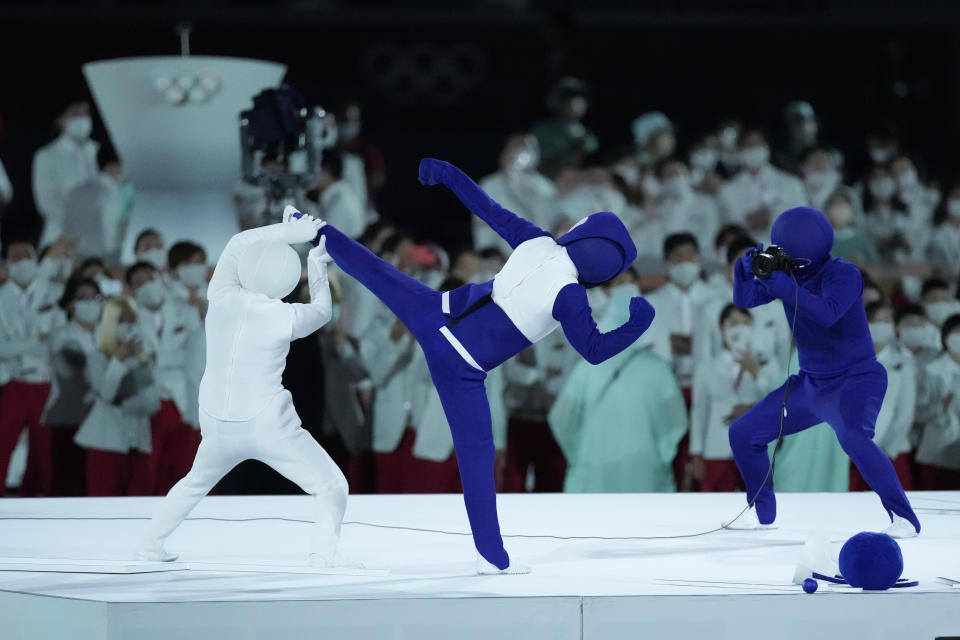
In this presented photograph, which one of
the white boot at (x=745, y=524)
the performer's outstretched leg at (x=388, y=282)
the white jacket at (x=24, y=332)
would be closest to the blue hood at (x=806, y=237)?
the white boot at (x=745, y=524)

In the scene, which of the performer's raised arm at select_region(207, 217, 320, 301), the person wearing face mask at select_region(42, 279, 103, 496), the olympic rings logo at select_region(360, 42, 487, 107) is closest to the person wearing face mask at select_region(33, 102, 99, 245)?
the person wearing face mask at select_region(42, 279, 103, 496)

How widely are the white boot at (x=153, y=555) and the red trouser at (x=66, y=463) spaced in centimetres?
301

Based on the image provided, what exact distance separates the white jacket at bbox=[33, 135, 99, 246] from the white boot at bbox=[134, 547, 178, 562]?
219 inches

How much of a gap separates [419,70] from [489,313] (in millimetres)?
8023

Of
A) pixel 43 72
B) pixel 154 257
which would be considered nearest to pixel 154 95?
pixel 154 257

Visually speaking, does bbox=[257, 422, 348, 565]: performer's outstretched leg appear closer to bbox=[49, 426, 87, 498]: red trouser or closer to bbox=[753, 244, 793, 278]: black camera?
bbox=[753, 244, 793, 278]: black camera

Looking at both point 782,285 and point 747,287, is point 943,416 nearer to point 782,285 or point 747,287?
point 747,287

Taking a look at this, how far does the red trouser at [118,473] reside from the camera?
7.24 meters

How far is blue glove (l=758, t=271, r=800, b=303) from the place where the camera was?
4957 mm

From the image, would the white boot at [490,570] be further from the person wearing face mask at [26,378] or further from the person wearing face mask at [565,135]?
the person wearing face mask at [565,135]

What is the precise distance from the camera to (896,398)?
274 inches

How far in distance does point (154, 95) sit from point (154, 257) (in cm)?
100

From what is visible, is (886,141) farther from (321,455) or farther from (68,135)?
(321,455)

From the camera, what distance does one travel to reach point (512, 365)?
24.3 feet
